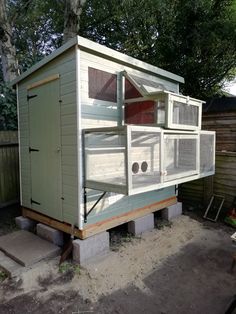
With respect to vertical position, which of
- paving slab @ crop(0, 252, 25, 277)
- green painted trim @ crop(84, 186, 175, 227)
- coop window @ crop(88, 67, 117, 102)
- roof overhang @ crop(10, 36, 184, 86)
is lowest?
paving slab @ crop(0, 252, 25, 277)

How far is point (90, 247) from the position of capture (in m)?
2.97

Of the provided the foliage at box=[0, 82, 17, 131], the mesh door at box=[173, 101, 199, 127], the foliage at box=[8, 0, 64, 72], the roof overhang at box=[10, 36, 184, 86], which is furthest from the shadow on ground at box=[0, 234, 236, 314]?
the foliage at box=[8, 0, 64, 72]

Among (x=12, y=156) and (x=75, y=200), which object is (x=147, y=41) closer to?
(x=12, y=156)

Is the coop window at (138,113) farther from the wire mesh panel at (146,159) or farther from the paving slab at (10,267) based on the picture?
the paving slab at (10,267)

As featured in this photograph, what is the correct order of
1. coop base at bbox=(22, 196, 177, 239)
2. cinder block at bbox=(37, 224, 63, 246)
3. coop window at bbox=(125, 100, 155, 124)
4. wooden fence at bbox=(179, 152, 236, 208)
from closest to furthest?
coop base at bbox=(22, 196, 177, 239), cinder block at bbox=(37, 224, 63, 246), coop window at bbox=(125, 100, 155, 124), wooden fence at bbox=(179, 152, 236, 208)

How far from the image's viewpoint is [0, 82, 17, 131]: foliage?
4660mm

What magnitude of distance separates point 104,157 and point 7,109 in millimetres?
2804

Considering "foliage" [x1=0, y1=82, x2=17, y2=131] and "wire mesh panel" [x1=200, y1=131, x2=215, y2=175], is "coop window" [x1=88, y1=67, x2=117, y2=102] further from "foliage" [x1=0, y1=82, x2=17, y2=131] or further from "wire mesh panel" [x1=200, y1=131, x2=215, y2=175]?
"foliage" [x1=0, y1=82, x2=17, y2=131]

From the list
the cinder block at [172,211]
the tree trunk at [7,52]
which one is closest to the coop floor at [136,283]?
the cinder block at [172,211]

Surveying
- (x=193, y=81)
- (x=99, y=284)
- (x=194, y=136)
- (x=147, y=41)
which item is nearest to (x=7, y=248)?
(x=99, y=284)

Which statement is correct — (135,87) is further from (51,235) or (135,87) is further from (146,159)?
(51,235)

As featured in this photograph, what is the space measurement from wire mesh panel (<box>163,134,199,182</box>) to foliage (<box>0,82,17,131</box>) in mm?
3420

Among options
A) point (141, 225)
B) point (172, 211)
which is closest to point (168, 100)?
point (141, 225)

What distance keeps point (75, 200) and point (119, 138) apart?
98 centimetres
